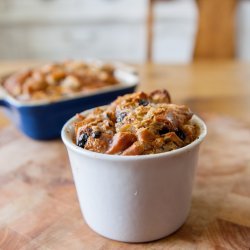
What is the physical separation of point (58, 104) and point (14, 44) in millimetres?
1765

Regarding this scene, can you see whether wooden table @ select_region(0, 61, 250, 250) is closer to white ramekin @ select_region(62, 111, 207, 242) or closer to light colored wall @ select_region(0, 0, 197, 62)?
white ramekin @ select_region(62, 111, 207, 242)

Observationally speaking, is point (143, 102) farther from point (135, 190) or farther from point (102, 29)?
point (102, 29)

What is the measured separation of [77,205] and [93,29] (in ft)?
6.09

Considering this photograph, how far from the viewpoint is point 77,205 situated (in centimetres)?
70

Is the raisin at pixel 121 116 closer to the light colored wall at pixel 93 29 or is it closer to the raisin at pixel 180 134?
the raisin at pixel 180 134

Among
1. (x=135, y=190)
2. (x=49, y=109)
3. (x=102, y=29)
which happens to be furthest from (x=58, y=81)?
(x=102, y=29)

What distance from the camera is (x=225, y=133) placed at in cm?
99

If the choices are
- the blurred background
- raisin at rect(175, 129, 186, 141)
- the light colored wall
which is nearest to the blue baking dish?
raisin at rect(175, 129, 186, 141)

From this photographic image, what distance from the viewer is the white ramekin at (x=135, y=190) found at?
1.78ft

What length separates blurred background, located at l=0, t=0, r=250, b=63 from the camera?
7.31 feet

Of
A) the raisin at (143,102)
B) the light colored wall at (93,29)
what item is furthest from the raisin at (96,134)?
the light colored wall at (93,29)

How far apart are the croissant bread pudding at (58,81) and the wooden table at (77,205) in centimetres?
11

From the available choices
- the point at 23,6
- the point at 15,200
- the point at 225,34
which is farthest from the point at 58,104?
the point at 23,6

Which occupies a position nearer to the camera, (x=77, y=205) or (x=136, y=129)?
(x=136, y=129)
